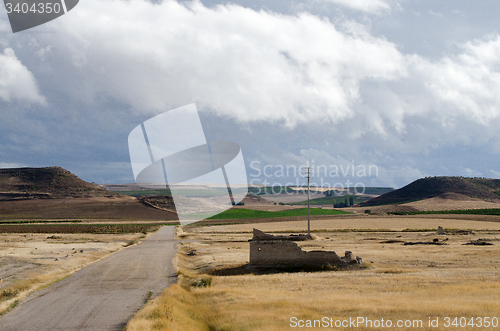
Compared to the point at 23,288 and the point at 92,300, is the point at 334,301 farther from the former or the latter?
the point at 23,288

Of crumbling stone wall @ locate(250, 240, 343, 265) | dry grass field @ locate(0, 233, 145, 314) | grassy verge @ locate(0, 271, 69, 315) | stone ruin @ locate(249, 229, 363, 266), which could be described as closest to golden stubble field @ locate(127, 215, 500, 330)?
stone ruin @ locate(249, 229, 363, 266)

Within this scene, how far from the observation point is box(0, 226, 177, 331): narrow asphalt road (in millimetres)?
16547

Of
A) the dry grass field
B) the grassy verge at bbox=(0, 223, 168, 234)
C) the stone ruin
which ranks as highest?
the stone ruin

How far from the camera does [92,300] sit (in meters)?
21.1

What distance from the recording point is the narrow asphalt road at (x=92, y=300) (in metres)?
16.5

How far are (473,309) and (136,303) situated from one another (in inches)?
626

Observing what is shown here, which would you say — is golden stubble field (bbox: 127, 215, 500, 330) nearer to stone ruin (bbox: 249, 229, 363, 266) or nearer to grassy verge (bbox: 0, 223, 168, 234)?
stone ruin (bbox: 249, 229, 363, 266)

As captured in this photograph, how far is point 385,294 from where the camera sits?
19.9 m

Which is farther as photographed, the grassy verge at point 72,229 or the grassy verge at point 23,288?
the grassy verge at point 72,229

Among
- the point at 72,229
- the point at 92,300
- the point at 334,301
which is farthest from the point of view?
the point at 72,229

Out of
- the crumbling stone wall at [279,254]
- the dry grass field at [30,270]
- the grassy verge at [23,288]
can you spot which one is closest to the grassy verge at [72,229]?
the dry grass field at [30,270]

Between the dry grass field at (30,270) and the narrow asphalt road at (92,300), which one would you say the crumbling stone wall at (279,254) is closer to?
the narrow asphalt road at (92,300)

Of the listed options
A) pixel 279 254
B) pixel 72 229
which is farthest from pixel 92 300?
pixel 72 229

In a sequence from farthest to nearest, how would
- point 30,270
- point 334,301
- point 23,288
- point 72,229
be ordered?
1. point 72,229
2. point 30,270
3. point 23,288
4. point 334,301
